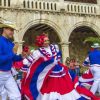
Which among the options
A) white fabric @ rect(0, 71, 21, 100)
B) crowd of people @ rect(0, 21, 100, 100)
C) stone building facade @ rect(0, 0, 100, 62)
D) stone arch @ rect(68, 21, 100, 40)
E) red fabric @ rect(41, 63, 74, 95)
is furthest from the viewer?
stone arch @ rect(68, 21, 100, 40)

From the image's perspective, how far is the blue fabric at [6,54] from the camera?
233 inches

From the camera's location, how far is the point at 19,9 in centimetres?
1811

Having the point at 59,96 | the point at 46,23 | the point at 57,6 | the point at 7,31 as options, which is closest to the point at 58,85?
the point at 59,96

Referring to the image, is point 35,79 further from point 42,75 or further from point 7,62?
point 7,62

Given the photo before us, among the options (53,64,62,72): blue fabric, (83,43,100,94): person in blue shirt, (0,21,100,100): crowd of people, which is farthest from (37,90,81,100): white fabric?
(83,43,100,94): person in blue shirt

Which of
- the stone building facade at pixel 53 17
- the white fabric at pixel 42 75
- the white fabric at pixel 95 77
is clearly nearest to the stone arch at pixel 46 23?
the stone building facade at pixel 53 17

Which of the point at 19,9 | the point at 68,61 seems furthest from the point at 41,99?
the point at 19,9

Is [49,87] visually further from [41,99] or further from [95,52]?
[95,52]

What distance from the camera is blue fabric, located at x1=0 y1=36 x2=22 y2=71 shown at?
5918mm

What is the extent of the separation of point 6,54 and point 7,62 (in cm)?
15

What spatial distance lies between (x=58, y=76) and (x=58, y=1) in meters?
13.4

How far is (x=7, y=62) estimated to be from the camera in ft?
19.9

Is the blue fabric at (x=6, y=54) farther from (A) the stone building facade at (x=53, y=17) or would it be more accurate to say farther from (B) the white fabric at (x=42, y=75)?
(A) the stone building facade at (x=53, y=17)

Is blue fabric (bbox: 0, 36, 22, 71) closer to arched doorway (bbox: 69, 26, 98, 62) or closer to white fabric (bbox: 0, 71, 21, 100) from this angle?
white fabric (bbox: 0, 71, 21, 100)
